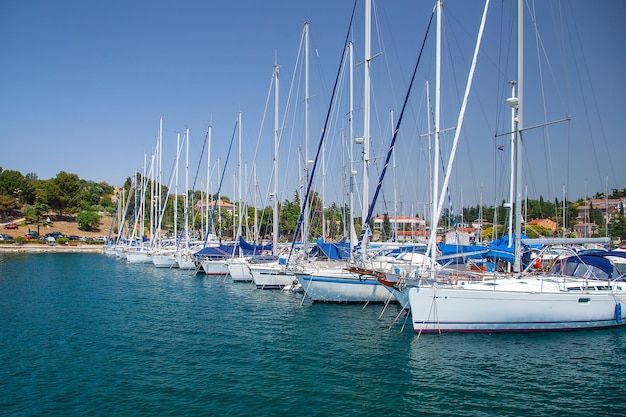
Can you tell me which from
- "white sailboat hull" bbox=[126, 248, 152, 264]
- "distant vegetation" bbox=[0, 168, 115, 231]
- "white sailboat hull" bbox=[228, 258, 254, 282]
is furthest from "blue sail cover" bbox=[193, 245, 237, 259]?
"distant vegetation" bbox=[0, 168, 115, 231]

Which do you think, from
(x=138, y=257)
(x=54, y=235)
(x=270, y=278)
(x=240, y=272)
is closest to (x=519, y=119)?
(x=270, y=278)

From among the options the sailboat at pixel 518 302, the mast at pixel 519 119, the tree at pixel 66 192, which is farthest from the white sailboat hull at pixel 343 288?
the tree at pixel 66 192

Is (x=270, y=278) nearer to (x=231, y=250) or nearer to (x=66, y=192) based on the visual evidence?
(x=231, y=250)

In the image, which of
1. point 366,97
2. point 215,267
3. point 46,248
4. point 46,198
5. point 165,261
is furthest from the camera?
point 46,198

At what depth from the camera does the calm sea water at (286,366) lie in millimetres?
13852

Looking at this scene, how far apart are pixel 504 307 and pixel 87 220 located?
11535 cm

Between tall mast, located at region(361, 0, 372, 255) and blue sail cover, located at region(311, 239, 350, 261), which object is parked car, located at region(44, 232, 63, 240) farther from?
tall mast, located at region(361, 0, 372, 255)

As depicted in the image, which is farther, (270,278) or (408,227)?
(408,227)

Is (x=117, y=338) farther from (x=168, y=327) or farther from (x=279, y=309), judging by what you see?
(x=279, y=309)

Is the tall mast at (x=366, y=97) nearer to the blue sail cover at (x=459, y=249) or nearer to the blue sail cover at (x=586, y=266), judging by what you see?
the blue sail cover at (x=459, y=249)

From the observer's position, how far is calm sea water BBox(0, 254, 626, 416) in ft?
45.4

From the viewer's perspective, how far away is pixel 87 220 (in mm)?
116062

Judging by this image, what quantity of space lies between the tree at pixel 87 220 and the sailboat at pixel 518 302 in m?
113

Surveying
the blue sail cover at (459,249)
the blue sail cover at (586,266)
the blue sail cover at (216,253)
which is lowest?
the blue sail cover at (216,253)
